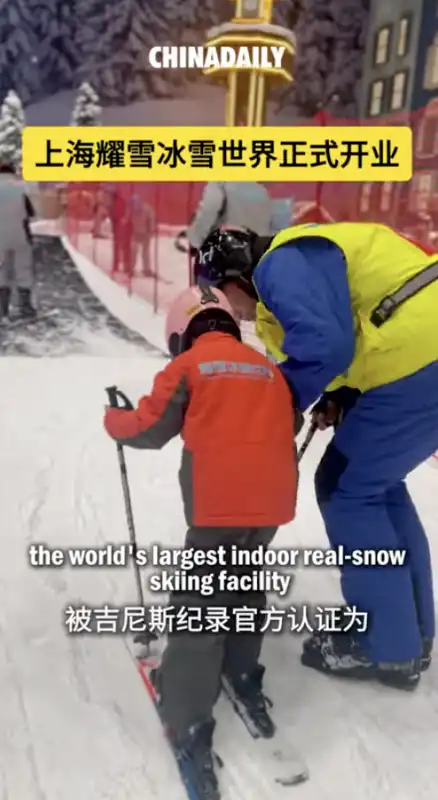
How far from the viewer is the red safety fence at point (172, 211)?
3500 millimetres

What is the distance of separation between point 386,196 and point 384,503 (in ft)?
7.06

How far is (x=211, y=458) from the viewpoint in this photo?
152 cm

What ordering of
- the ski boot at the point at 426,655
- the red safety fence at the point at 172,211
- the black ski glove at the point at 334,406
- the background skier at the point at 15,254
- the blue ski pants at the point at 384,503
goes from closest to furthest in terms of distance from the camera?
the blue ski pants at the point at 384,503 < the black ski glove at the point at 334,406 < the ski boot at the point at 426,655 < the red safety fence at the point at 172,211 < the background skier at the point at 15,254

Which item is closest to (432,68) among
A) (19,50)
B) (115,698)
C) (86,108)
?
(86,108)

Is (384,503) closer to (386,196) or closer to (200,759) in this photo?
(200,759)

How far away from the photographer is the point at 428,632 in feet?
6.47

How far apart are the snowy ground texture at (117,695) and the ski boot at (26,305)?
1490 millimetres

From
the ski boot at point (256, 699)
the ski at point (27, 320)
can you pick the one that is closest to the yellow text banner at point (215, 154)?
the ski at point (27, 320)

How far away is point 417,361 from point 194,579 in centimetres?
66

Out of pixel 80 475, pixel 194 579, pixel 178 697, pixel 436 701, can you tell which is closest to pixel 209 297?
pixel 194 579

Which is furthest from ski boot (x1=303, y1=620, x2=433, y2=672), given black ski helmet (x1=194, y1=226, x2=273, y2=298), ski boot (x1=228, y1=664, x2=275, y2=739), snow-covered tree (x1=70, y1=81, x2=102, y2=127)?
snow-covered tree (x1=70, y1=81, x2=102, y2=127)

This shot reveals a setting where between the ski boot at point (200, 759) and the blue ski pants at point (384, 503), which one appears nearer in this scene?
the ski boot at point (200, 759)

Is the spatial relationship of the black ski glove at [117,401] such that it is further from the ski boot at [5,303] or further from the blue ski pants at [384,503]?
the ski boot at [5,303]

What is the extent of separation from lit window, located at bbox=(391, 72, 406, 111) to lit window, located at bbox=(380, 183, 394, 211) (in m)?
0.34
